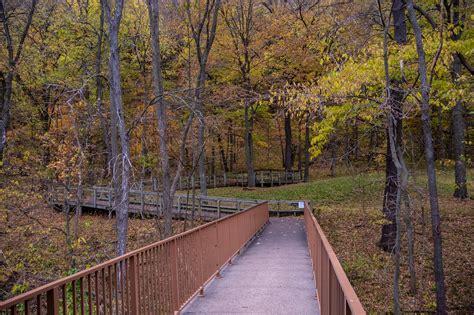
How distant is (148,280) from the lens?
4969 mm

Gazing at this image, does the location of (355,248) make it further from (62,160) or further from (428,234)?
(62,160)

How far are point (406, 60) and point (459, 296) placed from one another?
5.82m

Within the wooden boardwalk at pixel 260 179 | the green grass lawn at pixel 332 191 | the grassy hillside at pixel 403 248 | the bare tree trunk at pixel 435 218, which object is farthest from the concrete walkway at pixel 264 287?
the wooden boardwalk at pixel 260 179

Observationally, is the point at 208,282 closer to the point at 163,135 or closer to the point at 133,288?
the point at 133,288

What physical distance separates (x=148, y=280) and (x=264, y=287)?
3.16m

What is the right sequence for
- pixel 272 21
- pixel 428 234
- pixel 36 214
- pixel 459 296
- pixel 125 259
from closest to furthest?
pixel 125 259, pixel 459 296, pixel 36 214, pixel 428 234, pixel 272 21

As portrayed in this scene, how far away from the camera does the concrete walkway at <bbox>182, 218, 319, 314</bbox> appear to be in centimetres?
634

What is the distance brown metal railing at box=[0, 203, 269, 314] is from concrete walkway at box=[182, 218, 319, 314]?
11.8 inches

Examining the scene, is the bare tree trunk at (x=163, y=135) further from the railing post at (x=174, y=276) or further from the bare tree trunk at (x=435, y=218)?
the bare tree trunk at (x=435, y=218)

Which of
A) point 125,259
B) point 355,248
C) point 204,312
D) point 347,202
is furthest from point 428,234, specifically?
point 125,259

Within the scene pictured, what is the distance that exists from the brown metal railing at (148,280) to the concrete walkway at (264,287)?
0.98ft

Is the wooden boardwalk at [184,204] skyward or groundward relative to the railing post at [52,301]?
groundward

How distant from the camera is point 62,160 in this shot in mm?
12797

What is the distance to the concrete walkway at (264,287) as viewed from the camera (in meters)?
6.34
